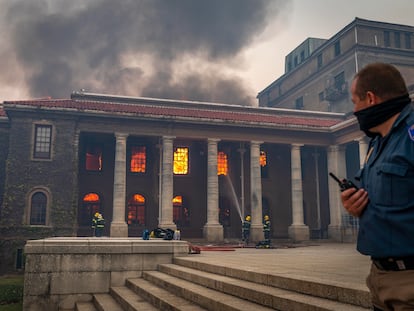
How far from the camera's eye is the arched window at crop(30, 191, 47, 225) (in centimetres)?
2905

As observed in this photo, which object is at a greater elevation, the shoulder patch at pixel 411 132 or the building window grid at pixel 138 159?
the building window grid at pixel 138 159

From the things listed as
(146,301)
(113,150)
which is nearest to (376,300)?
(146,301)

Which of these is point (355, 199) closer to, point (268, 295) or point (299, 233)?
point (268, 295)

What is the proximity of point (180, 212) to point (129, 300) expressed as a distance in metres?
27.1

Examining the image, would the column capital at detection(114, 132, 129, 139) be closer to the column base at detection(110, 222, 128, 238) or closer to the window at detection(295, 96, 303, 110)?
the column base at detection(110, 222, 128, 238)

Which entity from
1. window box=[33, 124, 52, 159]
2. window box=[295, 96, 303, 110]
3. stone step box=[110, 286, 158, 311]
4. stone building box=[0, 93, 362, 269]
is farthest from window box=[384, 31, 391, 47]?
stone step box=[110, 286, 158, 311]

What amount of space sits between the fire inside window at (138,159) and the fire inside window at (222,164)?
6.53 m

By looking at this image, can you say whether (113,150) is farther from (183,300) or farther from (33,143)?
(183,300)

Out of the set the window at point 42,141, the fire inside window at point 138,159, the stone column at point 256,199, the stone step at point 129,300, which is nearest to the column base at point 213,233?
the stone column at point 256,199

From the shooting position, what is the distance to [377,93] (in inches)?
108

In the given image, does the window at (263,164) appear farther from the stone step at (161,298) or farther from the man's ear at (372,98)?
the man's ear at (372,98)

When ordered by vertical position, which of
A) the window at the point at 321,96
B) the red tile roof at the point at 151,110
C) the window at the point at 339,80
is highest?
the window at the point at 339,80

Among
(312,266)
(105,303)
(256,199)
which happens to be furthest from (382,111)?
(256,199)

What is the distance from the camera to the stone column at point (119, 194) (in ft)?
96.8
